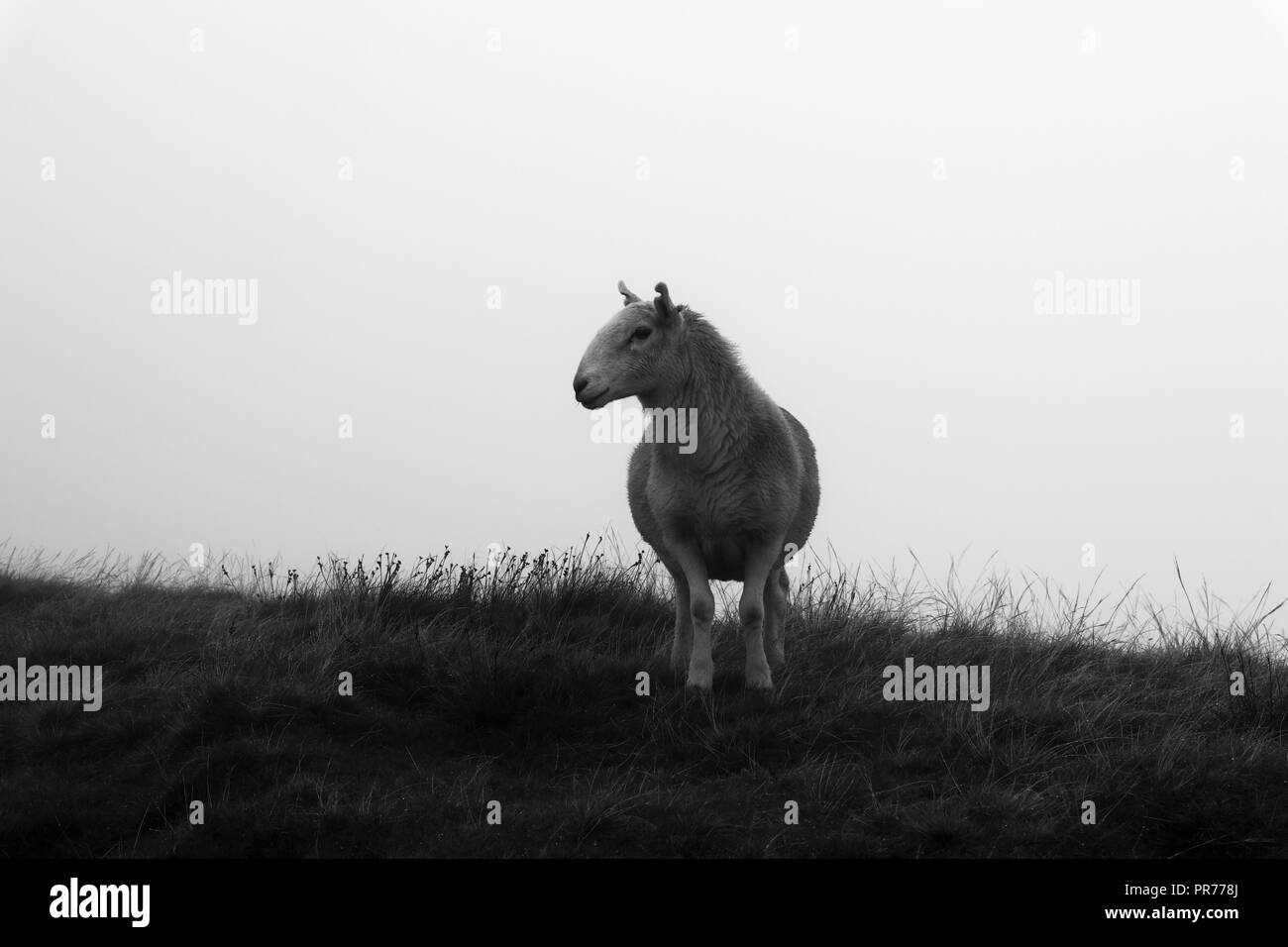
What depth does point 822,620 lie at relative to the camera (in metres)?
9.76

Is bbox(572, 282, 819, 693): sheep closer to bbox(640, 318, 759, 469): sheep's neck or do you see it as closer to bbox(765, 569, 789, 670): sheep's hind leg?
bbox(640, 318, 759, 469): sheep's neck

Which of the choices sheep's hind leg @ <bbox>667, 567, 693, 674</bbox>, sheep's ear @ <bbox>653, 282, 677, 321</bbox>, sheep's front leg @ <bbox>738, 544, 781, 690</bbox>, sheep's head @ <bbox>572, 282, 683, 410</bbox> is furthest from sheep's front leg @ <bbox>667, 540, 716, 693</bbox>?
sheep's ear @ <bbox>653, 282, 677, 321</bbox>

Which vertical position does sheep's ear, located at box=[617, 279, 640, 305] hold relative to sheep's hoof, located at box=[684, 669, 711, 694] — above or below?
above

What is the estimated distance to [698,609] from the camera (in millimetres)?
7652

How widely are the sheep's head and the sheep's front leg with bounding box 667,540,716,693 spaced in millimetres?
1139

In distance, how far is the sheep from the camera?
7.65 metres

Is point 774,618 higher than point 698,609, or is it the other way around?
point 698,609

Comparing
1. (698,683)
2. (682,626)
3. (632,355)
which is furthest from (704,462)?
(698,683)

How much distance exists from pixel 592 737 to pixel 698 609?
1.12m

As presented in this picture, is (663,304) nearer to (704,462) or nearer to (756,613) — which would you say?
(704,462)

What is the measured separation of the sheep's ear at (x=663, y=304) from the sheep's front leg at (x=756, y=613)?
1.74m

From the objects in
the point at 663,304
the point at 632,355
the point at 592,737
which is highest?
the point at 663,304

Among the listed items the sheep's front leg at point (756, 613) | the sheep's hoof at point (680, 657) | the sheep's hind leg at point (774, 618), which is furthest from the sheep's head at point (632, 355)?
the sheep's hoof at point (680, 657)
